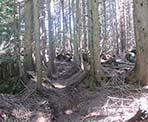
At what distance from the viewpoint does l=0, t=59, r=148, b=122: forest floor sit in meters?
7.78

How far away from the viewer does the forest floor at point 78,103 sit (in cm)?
778

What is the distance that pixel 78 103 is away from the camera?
976cm

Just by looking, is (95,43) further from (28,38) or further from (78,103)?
(28,38)

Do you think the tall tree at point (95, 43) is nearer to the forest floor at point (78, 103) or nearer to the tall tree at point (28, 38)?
the forest floor at point (78, 103)

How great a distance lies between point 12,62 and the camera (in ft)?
43.6

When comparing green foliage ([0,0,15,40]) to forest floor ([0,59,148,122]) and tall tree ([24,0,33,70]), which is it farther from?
forest floor ([0,59,148,122])

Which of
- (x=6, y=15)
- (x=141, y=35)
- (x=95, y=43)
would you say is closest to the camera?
(x=141, y=35)

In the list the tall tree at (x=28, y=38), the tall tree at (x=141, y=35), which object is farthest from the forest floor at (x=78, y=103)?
the tall tree at (x=28, y=38)

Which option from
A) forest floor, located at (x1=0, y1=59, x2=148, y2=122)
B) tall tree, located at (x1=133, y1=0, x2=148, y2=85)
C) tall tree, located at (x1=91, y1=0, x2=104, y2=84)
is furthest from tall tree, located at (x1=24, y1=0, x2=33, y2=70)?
tall tree, located at (x1=133, y1=0, x2=148, y2=85)

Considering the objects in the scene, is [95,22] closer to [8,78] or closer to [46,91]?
[46,91]

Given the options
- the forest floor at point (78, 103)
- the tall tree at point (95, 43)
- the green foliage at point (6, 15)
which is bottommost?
the forest floor at point (78, 103)

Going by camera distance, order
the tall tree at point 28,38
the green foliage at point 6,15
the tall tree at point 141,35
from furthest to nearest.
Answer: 1. the green foliage at point 6,15
2. the tall tree at point 28,38
3. the tall tree at point 141,35

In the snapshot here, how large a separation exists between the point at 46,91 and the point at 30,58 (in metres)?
3.02

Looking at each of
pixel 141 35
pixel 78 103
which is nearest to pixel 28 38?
pixel 78 103
